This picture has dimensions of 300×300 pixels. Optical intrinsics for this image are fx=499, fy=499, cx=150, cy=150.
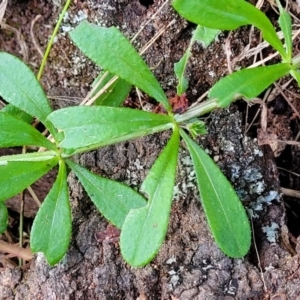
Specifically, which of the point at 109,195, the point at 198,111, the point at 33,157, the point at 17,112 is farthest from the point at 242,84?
the point at 17,112

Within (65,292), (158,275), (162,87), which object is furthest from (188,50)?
(65,292)

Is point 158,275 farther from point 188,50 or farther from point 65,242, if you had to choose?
point 188,50

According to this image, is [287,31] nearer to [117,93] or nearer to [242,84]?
[242,84]

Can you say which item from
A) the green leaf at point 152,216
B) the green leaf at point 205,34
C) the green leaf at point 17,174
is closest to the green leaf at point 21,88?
the green leaf at point 17,174

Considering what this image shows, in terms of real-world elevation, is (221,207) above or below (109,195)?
below

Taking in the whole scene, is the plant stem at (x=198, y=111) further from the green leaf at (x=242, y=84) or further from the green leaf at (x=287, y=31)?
the green leaf at (x=287, y=31)
